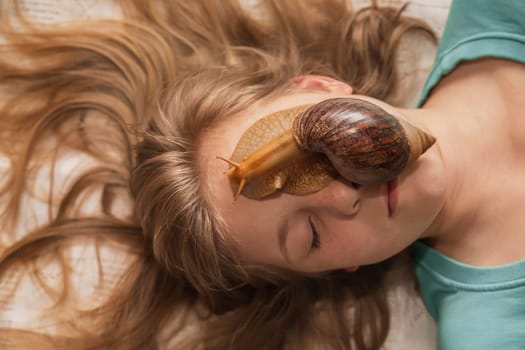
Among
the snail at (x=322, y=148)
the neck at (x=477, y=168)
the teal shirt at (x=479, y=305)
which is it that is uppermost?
the snail at (x=322, y=148)

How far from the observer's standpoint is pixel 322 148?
81 cm

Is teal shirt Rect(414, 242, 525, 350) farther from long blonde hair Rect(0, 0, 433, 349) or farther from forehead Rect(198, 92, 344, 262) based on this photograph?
forehead Rect(198, 92, 344, 262)

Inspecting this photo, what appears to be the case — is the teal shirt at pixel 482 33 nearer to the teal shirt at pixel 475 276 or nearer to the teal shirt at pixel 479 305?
Answer: the teal shirt at pixel 475 276

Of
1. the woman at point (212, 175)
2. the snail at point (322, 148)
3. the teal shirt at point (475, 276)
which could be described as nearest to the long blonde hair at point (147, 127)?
the woman at point (212, 175)

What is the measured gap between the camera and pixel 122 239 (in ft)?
4.04

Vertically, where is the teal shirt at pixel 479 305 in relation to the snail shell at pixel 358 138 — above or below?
below

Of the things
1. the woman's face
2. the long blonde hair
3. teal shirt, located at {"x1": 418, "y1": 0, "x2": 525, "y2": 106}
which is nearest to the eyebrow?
the woman's face

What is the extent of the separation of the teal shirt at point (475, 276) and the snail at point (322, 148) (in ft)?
1.05

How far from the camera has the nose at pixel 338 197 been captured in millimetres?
878

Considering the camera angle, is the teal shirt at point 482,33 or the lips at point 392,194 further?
the teal shirt at point 482,33

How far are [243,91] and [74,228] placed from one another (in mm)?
542

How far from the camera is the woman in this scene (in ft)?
3.09

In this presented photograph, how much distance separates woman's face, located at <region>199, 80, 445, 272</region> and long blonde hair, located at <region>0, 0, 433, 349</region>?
0.15 metres

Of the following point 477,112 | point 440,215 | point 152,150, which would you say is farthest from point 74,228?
point 477,112
